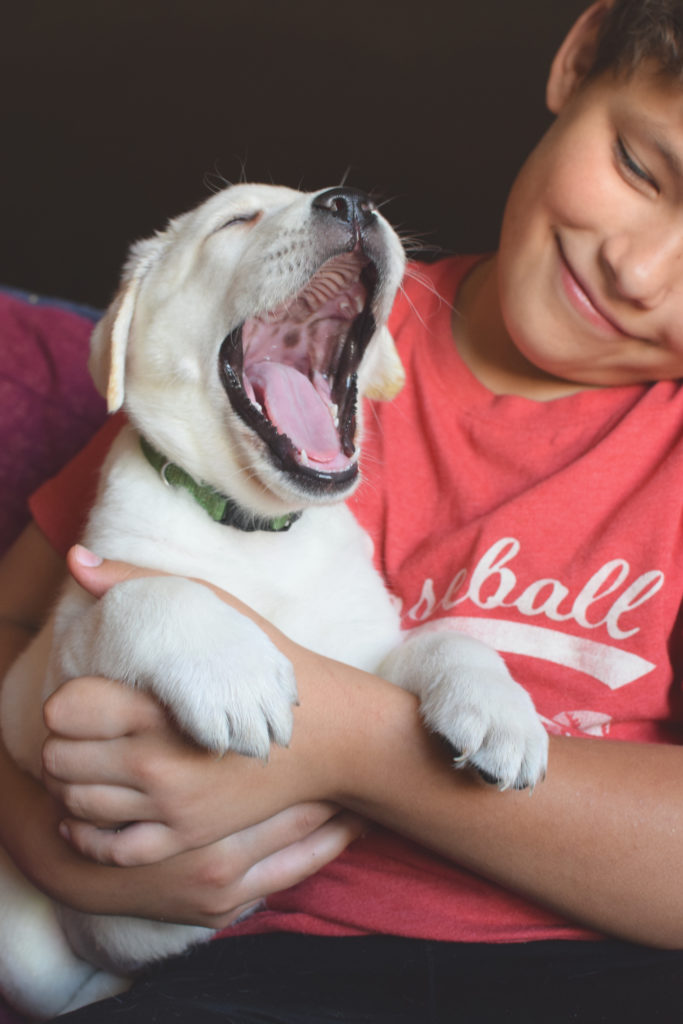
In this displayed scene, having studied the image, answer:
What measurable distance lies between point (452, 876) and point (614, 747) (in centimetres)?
36

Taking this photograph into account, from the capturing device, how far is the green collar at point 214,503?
1728mm

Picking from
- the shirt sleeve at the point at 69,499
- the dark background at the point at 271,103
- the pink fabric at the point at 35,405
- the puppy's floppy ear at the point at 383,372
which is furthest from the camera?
the dark background at the point at 271,103

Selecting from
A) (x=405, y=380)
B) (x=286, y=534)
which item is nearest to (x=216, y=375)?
(x=286, y=534)

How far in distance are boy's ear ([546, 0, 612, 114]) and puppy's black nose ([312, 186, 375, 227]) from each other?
0.60 metres

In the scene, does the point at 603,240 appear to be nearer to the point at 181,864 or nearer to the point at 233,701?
the point at 233,701

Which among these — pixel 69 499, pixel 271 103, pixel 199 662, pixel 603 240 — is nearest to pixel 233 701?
pixel 199 662

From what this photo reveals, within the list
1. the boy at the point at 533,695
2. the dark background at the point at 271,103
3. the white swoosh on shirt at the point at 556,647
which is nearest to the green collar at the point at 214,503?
the boy at the point at 533,695

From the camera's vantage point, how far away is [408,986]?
151 centimetres

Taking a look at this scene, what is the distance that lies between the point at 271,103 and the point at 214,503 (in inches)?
111

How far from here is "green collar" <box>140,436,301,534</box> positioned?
1728 millimetres

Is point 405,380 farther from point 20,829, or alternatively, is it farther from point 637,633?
point 20,829

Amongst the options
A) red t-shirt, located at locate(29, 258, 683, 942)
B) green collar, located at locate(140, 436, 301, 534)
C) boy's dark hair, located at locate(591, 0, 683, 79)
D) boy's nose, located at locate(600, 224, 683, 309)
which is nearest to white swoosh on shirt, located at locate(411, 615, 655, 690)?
red t-shirt, located at locate(29, 258, 683, 942)

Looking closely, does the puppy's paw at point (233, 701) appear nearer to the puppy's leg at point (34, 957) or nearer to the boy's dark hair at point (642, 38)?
the puppy's leg at point (34, 957)

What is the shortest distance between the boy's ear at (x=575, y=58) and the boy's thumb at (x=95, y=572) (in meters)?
1.31
